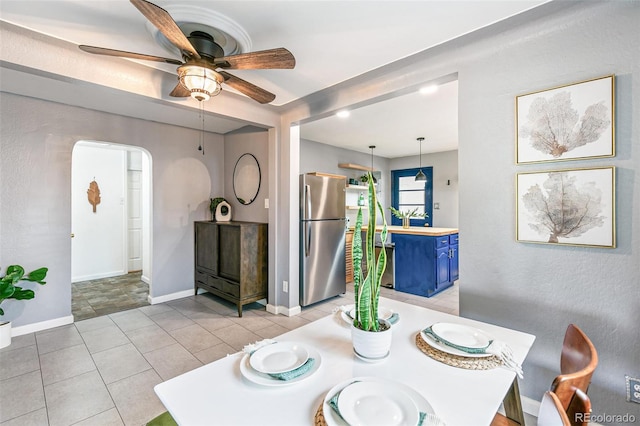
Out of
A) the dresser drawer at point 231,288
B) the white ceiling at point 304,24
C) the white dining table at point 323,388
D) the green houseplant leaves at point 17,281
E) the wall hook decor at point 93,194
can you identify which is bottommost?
the dresser drawer at point 231,288

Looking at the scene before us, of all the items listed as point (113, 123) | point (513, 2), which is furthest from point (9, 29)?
point (513, 2)

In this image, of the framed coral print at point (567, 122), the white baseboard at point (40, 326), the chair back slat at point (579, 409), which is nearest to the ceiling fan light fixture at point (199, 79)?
the framed coral print at point (567, 122)

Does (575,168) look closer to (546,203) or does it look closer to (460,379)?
(546,203)

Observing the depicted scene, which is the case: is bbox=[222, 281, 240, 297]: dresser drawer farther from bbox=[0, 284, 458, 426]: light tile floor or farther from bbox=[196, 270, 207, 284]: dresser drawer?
bbox=[196, 270, 207, 284]: dresser drawer

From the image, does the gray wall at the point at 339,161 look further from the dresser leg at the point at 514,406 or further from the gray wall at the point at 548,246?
the dresser leg at the point at 514,406

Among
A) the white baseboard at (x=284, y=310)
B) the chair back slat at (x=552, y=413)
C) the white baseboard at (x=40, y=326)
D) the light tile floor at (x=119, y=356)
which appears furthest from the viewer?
the white baseboard at (x=284, y=310)

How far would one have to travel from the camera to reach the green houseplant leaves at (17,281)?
253cm

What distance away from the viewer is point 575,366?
0.92 meters

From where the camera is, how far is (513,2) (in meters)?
1.55

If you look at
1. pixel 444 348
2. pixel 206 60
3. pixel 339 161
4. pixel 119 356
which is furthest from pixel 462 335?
pixel 339 161

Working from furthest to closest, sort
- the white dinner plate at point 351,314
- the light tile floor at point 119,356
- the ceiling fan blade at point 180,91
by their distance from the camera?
the ceiling fan blade at point 180,91 → the light tile floor at point 119,356 → the white dinner plate at point 351,314

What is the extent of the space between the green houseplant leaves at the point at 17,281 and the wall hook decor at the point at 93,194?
249 centimetres

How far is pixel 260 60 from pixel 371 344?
159 centimetres

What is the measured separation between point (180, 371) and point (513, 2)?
3.28 m
